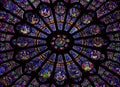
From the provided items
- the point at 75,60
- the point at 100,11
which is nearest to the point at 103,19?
the point at 100,11

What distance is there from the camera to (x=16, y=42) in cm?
1675

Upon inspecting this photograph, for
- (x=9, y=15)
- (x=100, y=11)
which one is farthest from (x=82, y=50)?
(x=9, y=15)

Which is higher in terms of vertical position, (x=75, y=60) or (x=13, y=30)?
(x=13, y=30)

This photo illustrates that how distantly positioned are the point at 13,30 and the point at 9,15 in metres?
0.55

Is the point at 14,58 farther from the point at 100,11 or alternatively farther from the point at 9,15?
the point at 100,11

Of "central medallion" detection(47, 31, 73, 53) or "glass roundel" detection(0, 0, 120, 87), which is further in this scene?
"central medallion" detection(47, 31, 73, 53)

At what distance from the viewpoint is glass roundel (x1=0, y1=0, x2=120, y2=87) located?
16.3m

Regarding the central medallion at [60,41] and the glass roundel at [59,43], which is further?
the central medallion at [60,41]

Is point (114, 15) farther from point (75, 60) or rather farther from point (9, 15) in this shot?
point (9, 15)

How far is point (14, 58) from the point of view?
1650cm

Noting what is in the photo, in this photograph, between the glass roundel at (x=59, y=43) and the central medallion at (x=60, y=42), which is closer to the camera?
the glass roundel at (x=59, y=43)

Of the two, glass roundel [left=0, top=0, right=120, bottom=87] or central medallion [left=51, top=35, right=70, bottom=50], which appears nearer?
glass roundel [left=0, top=0, right=120, bottom=87]

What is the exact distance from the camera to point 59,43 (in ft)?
55.5

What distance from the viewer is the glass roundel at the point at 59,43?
16328mm
